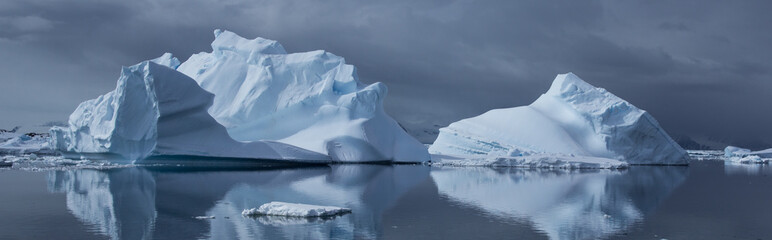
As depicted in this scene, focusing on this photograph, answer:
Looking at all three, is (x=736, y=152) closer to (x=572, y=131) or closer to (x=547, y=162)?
(x=572, y=131)

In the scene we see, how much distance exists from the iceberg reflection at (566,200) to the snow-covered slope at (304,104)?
1110 centimetres

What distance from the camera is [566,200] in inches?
569

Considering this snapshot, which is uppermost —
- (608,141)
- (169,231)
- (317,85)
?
(317,85)

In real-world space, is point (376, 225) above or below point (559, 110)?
below

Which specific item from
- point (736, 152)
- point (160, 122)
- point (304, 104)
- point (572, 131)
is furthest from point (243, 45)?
point (736, 152)

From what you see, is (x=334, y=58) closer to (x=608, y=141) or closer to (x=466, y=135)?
(x=466, y=135)

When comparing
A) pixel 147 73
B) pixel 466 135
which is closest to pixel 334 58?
pixel 466 135

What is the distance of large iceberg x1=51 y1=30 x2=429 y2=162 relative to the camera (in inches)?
970

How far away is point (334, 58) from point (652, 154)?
55.6 ft

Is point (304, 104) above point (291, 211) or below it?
above

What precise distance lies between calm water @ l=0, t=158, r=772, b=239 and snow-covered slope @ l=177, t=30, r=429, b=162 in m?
11.5

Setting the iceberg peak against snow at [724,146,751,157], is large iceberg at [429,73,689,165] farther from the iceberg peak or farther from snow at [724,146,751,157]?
snow at [724,146,751,157]

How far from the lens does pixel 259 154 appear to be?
86.3 ft

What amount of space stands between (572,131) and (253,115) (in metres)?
16.7
